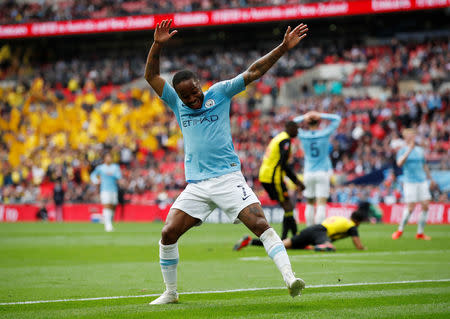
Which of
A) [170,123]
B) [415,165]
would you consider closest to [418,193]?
[415,165]

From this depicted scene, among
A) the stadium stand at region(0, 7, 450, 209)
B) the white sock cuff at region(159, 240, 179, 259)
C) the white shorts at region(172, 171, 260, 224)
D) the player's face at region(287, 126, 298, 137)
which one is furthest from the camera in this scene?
the stadium stand at region(0, 7, 450, 209)

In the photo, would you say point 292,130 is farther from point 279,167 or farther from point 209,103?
point 209,103

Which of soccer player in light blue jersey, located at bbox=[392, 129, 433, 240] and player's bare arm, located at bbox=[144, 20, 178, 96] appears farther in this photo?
soccer player in light blue jersey, located at bbox=[392, 129, 433, 240]

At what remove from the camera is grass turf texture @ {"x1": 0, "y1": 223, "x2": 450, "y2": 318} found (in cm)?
671

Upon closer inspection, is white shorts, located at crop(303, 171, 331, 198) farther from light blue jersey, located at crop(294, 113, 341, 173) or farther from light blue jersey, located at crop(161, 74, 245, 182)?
light blue jersey, located at crop(161, 74, 245, 182)

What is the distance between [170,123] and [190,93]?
32143mm

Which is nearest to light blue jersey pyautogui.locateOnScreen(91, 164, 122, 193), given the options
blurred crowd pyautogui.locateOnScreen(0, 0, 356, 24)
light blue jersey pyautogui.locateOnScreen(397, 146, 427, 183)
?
light blue jersey pyautogui.locateOnScreen(397, 146, 427, 183)

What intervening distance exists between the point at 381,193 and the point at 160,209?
970 centimetres

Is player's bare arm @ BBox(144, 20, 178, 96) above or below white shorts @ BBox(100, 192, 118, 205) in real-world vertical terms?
above

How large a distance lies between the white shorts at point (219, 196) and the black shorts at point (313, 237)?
6227 millimetres

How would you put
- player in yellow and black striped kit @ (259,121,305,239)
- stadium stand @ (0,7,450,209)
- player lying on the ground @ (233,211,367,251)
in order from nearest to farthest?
player lying on the ground @ (233,211,367,251)
player in yellow and black striped kit @ (259,121,305,239)
stadium stand @ (0,7,450,209)

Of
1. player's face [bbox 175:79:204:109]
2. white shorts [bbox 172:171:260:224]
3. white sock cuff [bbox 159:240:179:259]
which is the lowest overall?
white sock cuff [bbox 159:240:179:259]

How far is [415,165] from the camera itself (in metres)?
17.2

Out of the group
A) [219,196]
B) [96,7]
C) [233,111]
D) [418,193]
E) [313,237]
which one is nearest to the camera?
[219,196]
